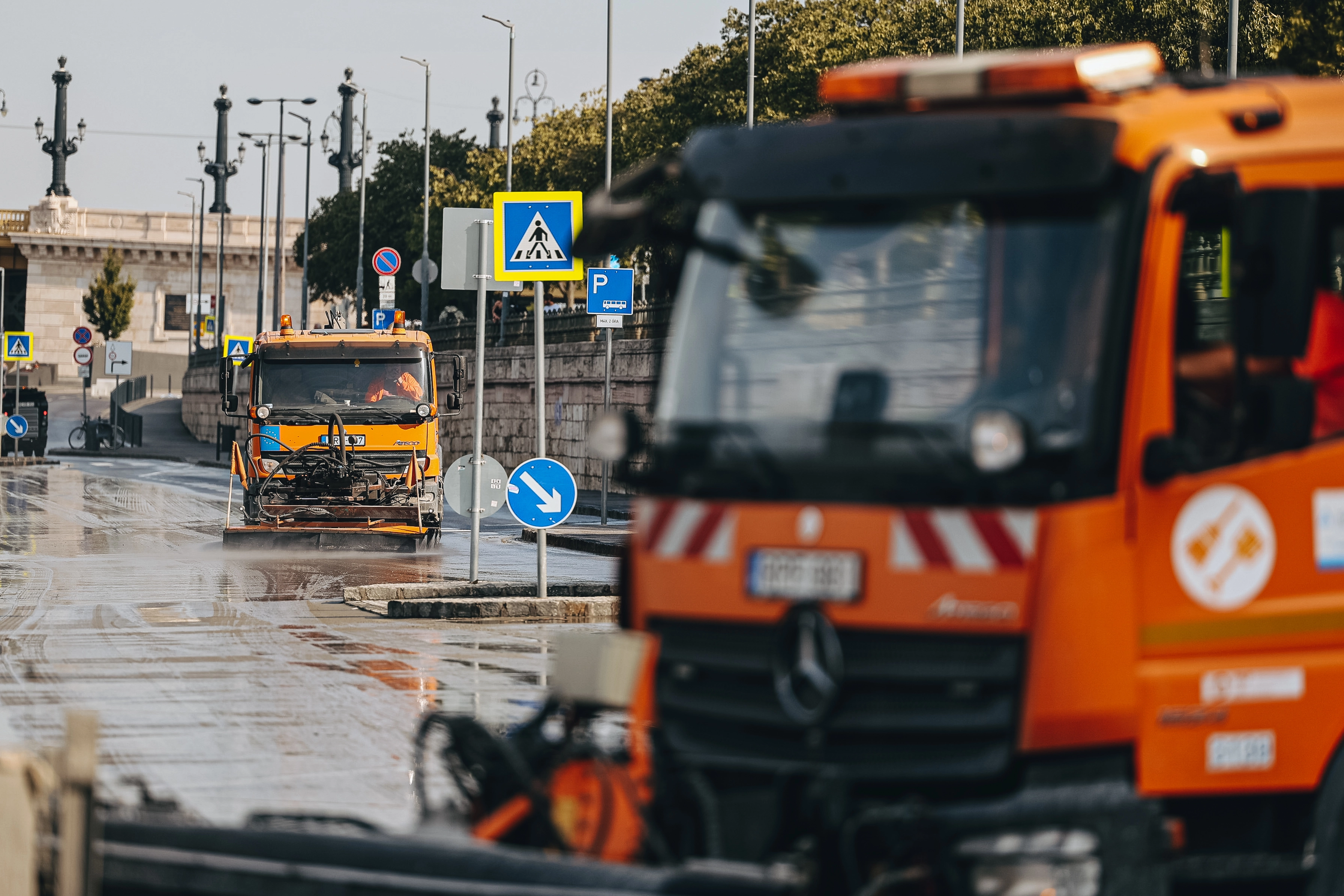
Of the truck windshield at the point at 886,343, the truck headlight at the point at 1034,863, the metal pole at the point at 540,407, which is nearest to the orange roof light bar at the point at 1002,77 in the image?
the truck windshield at the point at 886,343

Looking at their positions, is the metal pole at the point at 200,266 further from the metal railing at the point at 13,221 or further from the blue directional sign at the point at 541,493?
the blue directional sign at the point at 541,493

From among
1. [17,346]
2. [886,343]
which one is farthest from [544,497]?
[17,346]

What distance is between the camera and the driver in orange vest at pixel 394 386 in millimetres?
23719

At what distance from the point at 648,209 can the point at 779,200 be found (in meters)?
0.67

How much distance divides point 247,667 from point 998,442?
26.5 ft

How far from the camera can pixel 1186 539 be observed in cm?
462

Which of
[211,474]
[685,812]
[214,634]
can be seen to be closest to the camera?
[685,812]

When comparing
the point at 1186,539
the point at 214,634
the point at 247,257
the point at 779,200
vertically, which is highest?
the point at 247,257

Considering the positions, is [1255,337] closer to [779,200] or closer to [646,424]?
[779,200]

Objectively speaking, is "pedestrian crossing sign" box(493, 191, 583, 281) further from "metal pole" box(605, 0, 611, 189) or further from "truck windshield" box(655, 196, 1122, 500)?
"metal pole" box(605, 0, 611, 189)

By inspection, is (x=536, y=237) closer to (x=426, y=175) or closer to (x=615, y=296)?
(x=615, y=296)

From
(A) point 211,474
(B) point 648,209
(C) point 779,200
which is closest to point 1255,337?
(C) point 779,200

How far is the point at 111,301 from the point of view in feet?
312

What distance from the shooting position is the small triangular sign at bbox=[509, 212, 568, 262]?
566 inches
